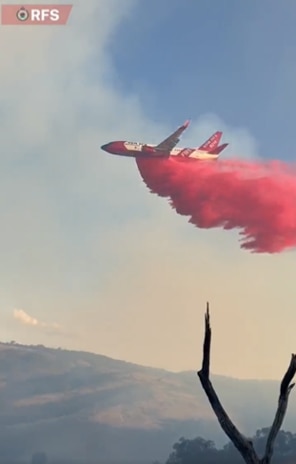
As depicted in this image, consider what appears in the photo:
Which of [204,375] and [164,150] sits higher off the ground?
[164,150]

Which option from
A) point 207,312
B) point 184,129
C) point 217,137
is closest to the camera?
point 207,312

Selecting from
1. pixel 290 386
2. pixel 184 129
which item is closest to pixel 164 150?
pixel 184 129

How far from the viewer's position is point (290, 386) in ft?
27.9

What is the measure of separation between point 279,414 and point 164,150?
7461 centimetres

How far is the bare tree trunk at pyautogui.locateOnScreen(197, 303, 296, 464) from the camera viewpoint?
8.21m

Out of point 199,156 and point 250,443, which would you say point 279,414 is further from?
point 199,156

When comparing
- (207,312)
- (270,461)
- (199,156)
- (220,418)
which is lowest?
(270,461)

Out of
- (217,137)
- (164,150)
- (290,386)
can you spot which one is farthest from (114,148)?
(290,386)

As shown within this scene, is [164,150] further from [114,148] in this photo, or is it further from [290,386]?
[290,386]

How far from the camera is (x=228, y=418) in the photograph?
27.0 ft

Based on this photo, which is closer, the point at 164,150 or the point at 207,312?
the point at 207,312

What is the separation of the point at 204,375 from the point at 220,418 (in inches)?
24.6

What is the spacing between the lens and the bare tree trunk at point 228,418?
821cm

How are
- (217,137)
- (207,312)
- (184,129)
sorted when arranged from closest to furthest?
(207,312) < (184,129) < (217,137)
